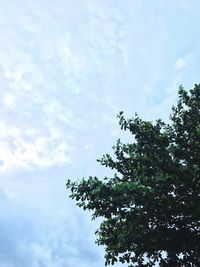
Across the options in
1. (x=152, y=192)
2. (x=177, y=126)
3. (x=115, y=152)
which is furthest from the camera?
(x=115, y=152)

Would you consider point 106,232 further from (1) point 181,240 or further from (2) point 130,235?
(1) point 181,240

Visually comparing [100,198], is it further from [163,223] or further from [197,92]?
[197,92]

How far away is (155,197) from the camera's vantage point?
17.9 metres

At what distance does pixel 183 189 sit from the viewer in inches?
707

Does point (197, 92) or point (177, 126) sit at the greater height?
point (197, 92)

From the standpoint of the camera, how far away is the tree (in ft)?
58.7

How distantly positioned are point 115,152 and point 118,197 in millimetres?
4782

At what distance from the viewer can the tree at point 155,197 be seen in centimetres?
1791

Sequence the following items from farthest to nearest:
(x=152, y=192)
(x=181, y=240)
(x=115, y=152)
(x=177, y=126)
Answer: (x=115, y=152) → (x=177, y=126) → (x=181, y=240) → (x=152, y=192)

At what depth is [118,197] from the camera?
17859mm

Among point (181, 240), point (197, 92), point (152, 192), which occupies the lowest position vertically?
point (181, 240)

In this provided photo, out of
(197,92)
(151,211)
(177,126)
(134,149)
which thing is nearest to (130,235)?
(151,211)

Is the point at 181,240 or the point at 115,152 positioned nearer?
the point at 181,240

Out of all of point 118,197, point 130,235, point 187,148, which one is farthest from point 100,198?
point 187,148
